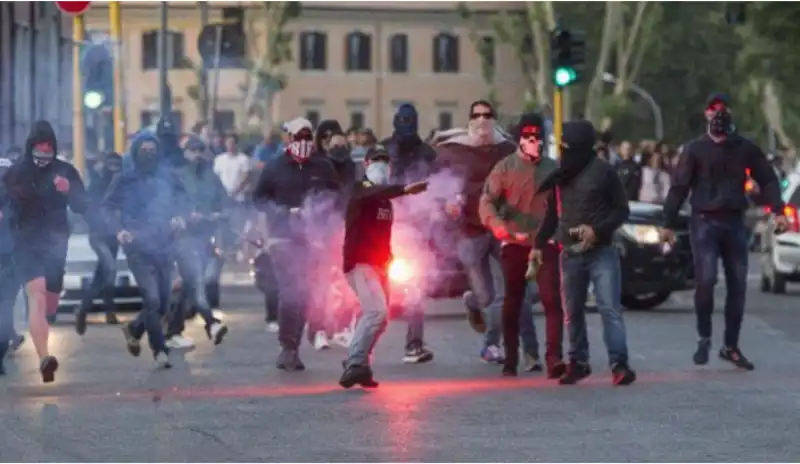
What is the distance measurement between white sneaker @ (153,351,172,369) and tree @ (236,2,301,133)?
64.2 meters

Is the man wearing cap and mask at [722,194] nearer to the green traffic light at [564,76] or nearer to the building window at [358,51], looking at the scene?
the green traffic light at [564,76]

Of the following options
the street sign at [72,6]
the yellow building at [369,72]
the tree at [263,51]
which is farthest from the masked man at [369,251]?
the yellow building at [369,72]

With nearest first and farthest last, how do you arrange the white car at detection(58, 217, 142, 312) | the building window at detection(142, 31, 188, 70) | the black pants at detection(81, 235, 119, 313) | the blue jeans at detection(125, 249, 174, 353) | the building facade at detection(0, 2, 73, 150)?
the blue jeans at detection(125, 249, 174, 353)
the black pants at detection(81, 235, 119, 313)
the white car at detection(58, 217, 142, 312)
the building facade at detection(0, 2, 73, 150)
the building window at detection(142, 31, 188, 70)

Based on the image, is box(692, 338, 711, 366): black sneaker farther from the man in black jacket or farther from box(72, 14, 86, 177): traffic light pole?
box(72, 14, 86, 177): traffic light pole

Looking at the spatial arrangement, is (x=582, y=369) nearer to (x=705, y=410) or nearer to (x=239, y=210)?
(x=705, y=410)

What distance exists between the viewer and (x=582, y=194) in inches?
583

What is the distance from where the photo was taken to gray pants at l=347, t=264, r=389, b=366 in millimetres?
14836

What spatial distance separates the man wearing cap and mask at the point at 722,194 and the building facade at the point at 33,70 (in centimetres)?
1803

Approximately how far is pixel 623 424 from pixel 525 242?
3215mm

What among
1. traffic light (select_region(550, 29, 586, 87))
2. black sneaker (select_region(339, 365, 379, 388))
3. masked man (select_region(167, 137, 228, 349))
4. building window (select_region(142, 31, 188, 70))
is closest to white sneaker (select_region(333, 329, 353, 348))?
masked man (select_region(167, 137, 228, 349))

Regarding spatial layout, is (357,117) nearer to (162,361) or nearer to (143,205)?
(143,205)

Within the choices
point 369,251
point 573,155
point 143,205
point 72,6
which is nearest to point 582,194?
point 573,155

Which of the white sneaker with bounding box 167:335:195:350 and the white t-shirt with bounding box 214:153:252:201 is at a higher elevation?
the white t-shirt with bounding box 214:153:252:201

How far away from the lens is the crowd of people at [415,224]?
14.9 m
